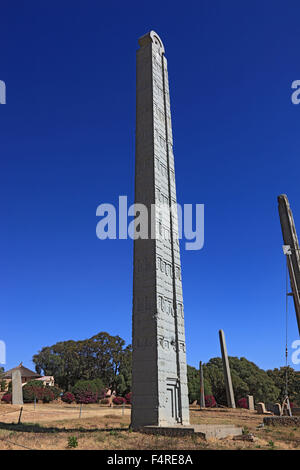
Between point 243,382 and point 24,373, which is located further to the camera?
point 24,373

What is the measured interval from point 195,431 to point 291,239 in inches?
690

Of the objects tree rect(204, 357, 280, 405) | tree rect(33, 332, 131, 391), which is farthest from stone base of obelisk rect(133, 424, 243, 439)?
tree rect(33, 332, 131, 391)

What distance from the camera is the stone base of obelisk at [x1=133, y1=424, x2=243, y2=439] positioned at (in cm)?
1542

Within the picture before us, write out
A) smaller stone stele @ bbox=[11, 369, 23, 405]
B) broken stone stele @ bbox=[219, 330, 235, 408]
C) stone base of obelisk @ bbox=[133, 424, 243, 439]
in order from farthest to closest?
broken stone stele @ bbox=[219, 330, 235, 408]
smaller stone stele @ bbox=[11, 369, 23, 405]
stone base of obelisk @ bbox=[133, 424, 243, 439]

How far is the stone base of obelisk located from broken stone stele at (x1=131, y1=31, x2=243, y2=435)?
4 centimetres

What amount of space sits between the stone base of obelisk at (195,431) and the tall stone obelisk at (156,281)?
81cm

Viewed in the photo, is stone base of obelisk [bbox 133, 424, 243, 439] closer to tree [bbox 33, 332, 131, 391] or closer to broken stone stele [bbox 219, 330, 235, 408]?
broken stone stele [bbox 219, 330, 235, 408]

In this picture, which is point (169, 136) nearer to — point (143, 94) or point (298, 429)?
point (143, 94)

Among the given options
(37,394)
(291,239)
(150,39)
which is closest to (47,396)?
(37,394)

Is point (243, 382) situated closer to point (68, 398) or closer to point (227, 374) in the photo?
point (227, 374)

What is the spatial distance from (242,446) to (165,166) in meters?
16.5

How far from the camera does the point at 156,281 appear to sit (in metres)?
20.0

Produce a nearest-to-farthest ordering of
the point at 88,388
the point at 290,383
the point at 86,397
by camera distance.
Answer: the point at 86,397 → the point at 88,388 → the point at 290,383

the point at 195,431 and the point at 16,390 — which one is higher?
the point at 16,390
